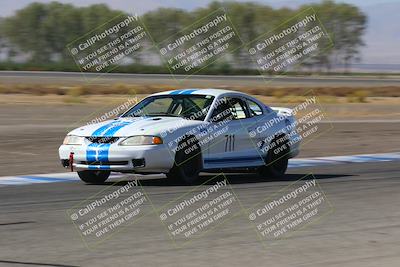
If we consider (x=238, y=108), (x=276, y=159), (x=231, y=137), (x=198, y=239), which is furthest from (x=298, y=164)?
(x=198, y=239)

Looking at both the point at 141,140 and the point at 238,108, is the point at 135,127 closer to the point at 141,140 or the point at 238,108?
the point at 141,140

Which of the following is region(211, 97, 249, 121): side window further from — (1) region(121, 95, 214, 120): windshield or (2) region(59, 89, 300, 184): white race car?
(1) region(121, 95, 214, 120): windshield

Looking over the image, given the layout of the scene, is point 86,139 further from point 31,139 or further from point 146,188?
point 31,139

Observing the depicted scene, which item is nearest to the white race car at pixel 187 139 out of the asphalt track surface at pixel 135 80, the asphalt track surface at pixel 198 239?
the asphalt track surface at pixel 198 239

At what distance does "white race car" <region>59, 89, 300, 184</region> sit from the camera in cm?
1234

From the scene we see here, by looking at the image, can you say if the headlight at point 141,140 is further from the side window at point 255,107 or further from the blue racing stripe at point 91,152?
the side window at point 255,107

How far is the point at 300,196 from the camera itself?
1209cm

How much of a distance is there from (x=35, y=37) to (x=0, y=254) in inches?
4499

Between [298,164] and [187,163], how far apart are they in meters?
5.12

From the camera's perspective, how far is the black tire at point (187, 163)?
1262cm

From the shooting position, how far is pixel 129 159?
40.2 ft

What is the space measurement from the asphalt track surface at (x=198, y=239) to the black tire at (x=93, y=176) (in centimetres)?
51

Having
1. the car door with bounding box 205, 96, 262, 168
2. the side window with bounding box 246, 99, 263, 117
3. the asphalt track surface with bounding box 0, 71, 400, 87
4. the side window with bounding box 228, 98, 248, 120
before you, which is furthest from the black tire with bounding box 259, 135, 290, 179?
the asphalt track surface with bounding box 0, 71, 400, 87

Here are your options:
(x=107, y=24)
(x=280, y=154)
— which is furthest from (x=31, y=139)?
(x=107, y=24)
